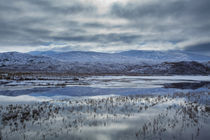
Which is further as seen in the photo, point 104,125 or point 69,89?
point 69,89

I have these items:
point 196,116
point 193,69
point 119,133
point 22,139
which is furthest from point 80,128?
point 193,69

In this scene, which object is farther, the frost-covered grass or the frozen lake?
the frozen lake

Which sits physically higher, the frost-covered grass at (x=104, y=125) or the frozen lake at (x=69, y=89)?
the frost-covered grass at (x=104, y=125)

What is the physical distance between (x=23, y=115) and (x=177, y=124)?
10.2 meters

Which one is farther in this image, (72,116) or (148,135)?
(72,116)

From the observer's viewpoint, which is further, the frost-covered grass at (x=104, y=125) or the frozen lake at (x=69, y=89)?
the frozen lake at (x=69, y=89)

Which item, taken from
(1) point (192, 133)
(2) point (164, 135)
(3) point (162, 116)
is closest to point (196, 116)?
(3) point (162, 116)

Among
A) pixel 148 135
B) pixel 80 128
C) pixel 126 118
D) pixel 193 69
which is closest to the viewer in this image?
pixel 148 135

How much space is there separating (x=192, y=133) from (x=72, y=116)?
7466mm

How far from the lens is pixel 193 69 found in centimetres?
→ 12556

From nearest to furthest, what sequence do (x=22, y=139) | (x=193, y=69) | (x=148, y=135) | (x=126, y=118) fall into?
(x=22, y=139) → (x=148, y=135) → (x=126, y=118) → (x=193, y=69)

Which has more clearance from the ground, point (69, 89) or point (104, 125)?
point (104, 125)

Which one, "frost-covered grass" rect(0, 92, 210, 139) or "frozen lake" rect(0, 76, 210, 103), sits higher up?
"frost-covered grass" rect(0, 92, 210, 139)

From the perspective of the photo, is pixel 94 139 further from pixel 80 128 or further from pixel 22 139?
pixel 22 139
